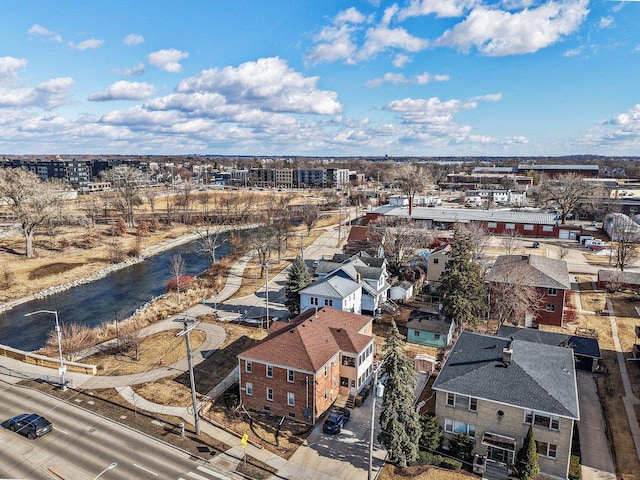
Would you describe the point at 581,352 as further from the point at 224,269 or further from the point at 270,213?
the point at 270,213

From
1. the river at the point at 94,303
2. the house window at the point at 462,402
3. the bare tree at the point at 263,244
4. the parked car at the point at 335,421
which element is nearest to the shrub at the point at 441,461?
the house window at the point at 462,402

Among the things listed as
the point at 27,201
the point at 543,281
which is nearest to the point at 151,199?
the point at 27,201

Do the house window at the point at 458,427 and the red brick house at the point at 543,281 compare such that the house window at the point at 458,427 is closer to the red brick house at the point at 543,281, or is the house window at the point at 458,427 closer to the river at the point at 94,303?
the red brick house at the point at 543,281

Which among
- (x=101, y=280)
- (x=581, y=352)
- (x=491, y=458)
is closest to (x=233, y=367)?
(x=491, y=458)

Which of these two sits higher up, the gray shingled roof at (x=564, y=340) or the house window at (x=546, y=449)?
the gray shingled roof at (x=564, y=340)

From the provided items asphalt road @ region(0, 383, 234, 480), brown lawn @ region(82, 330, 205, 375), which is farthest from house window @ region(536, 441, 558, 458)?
brown lawn @ region(82, 330, 205, 375)

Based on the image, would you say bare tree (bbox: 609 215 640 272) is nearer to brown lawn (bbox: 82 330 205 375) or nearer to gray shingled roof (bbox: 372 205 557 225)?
gray shingled roof (bbox: 372 205 557 225)
